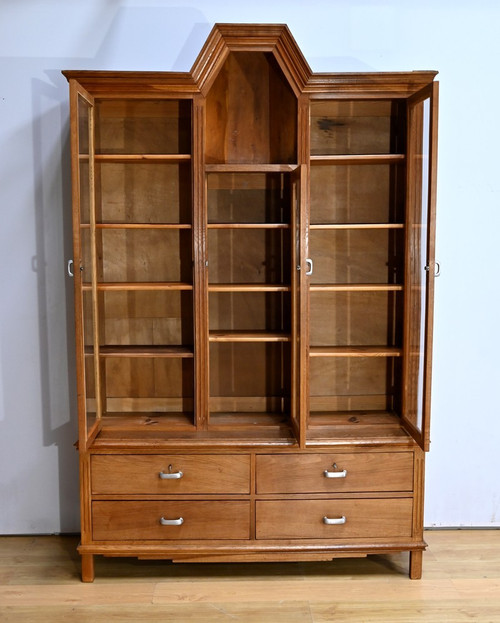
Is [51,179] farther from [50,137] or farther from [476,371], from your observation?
[476,371]

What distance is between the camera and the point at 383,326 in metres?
2.70

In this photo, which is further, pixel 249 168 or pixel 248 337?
pixel 248 337

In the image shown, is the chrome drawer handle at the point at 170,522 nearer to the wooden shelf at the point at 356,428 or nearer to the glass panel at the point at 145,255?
the wooden shelf at the point at 356,428

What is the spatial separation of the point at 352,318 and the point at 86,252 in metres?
1.09

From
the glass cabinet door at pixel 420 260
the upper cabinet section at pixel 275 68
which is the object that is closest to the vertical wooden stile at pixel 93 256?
the upper cabinet section at pixel 275 68

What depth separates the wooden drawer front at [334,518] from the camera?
93.8 inches

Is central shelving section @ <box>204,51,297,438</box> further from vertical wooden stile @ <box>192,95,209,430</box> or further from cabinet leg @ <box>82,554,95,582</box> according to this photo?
cabinet leg @ <box>82,554,95,582</box>

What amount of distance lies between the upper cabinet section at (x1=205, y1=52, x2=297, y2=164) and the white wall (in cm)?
19

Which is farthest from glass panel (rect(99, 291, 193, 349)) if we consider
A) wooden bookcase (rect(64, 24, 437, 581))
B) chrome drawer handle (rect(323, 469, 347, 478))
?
chrome drawer handle (rect(323, 469, 347, 478))

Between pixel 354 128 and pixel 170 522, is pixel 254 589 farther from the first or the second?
pixel 354 128

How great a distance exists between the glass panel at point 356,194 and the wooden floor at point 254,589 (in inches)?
53.1

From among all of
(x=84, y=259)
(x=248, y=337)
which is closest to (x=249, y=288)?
(x=248, y=337)

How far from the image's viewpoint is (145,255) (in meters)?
2.65

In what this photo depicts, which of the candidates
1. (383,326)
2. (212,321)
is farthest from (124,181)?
(383,326)
